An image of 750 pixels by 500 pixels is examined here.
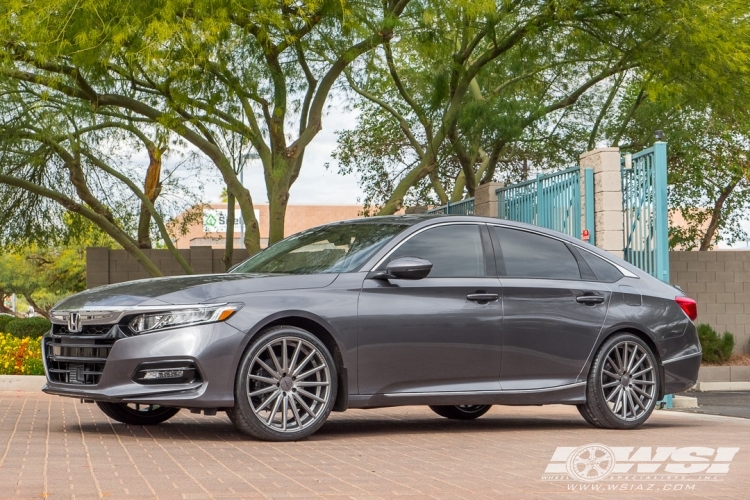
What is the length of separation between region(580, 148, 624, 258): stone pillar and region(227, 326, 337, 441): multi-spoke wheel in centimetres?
660

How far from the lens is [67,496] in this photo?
580 cm

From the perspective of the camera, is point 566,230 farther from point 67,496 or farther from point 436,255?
point 67,496

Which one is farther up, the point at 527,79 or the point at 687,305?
the point at 527,79

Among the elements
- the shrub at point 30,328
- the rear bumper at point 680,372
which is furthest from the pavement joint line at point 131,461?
the shrub at point 30,328

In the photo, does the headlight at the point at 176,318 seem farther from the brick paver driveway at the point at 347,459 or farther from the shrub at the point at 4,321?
the shrub at the point at 4,321

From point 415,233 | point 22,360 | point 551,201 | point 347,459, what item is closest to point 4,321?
point 22,360

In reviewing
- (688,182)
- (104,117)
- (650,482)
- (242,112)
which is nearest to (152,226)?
(104,117)

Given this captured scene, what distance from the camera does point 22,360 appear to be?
1504cm

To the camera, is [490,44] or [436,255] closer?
[436,255]

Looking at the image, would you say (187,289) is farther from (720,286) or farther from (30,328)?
(720,286)

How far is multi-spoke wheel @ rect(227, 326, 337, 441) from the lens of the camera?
26.3 feet

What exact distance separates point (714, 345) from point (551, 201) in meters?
6.89

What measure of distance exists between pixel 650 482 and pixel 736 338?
16.1 meters

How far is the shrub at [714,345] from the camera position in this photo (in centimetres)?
2078
